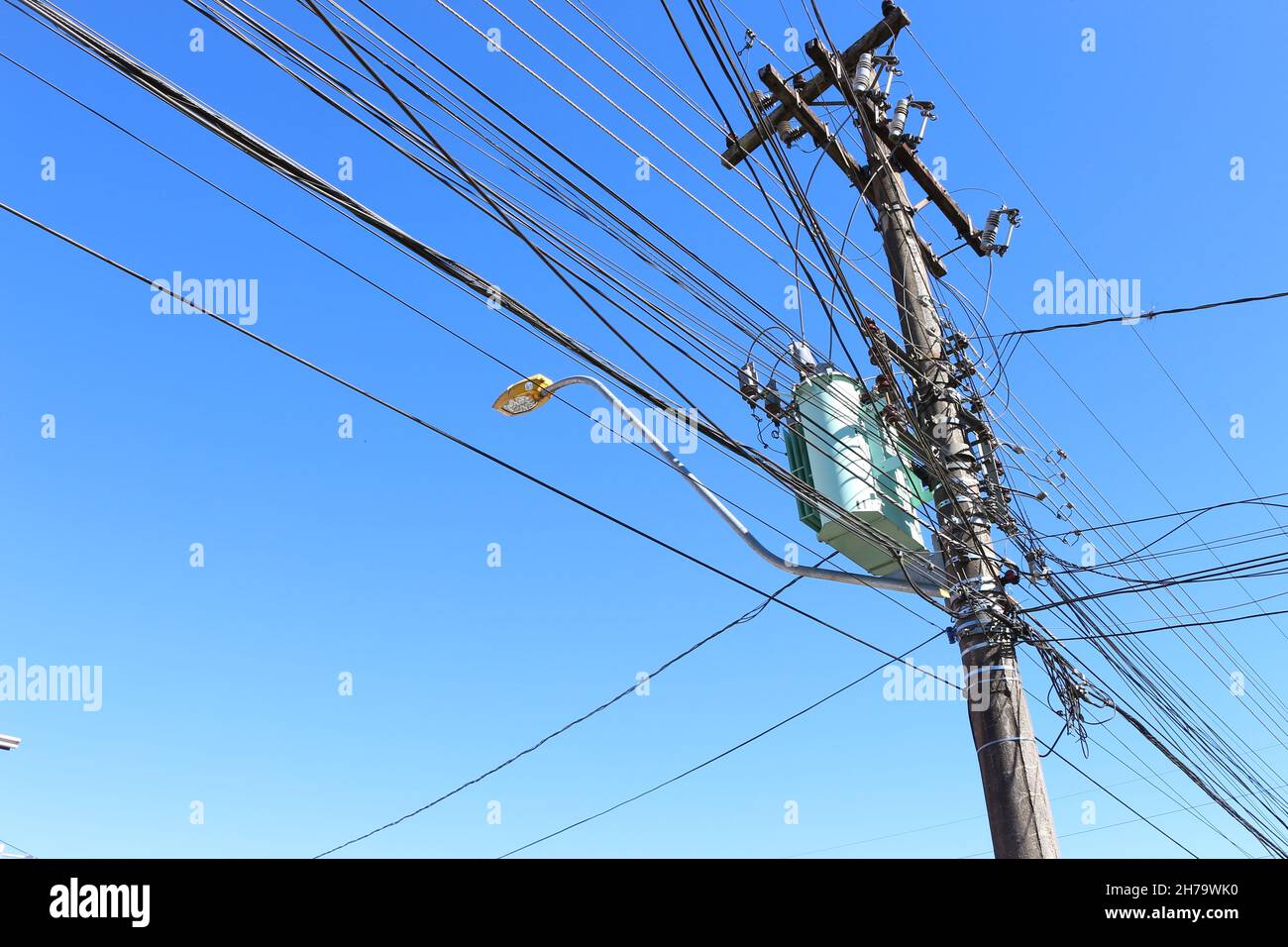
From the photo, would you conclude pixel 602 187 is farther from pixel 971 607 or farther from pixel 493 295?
pixel 971 607

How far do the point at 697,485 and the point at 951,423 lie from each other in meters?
2.73

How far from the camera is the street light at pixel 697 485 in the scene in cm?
601

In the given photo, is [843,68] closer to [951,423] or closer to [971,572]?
[951,423]

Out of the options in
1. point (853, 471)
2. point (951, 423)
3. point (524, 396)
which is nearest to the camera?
point (524, 396)

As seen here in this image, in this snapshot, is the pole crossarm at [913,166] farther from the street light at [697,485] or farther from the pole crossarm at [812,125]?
the street light at [697,485]

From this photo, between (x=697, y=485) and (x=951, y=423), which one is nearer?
(x=697, y=485)

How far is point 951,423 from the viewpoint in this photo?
27.6 feet

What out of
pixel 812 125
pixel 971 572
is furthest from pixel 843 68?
pixel 971 572

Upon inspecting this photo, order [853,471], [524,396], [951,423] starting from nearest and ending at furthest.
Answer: [524,396] < [853,471] < [951,423]

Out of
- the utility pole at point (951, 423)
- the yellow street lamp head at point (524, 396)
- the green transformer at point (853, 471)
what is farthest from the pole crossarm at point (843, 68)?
the yellow street lamp head at point (524, 396)
